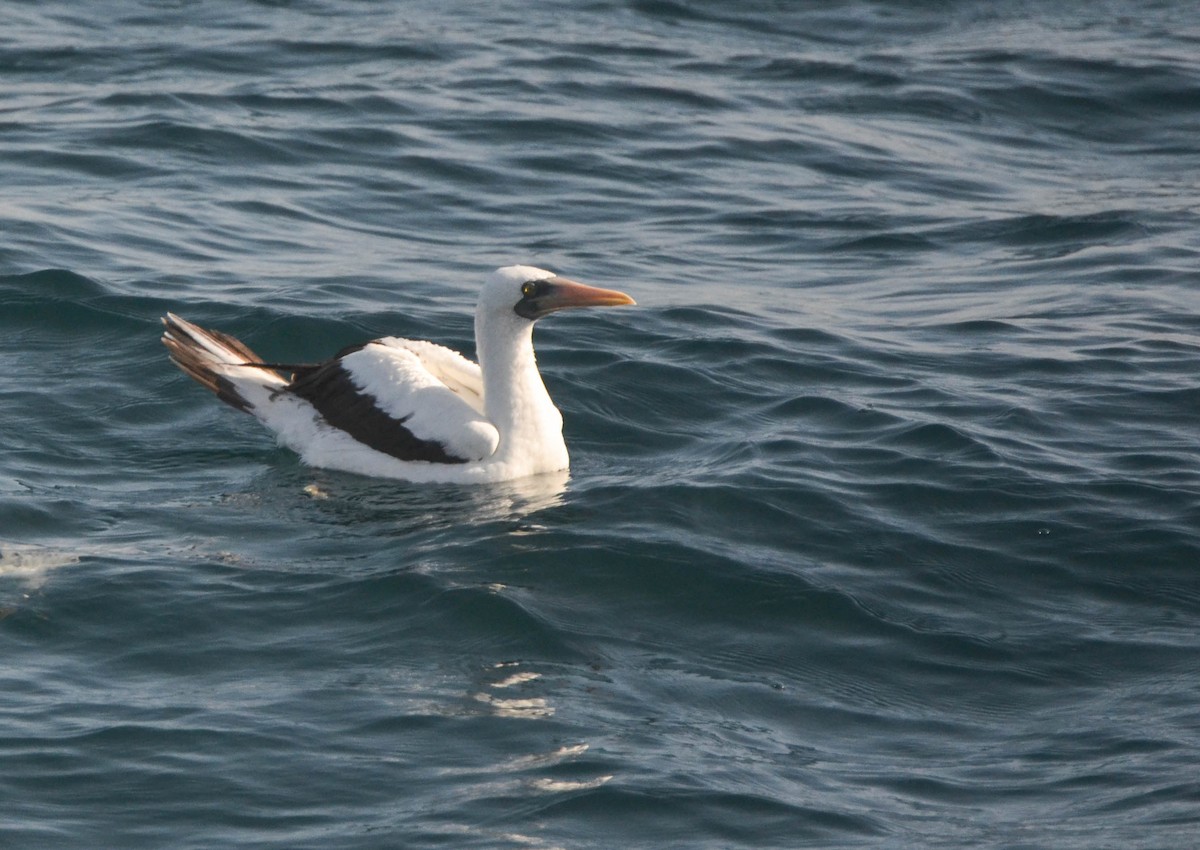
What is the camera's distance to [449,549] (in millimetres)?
8477

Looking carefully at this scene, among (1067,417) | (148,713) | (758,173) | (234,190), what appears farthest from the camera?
(758,173)

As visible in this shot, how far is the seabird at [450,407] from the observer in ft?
31.5

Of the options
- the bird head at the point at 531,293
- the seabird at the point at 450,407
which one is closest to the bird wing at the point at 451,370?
the seabird at the point at 450,407

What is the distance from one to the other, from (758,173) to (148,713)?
35.7 ft

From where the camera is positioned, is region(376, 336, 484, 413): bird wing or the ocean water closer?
the ocean water

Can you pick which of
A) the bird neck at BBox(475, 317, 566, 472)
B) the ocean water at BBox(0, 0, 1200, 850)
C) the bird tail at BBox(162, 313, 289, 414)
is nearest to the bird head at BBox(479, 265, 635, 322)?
the bird neck at BBox(475, 317, 566, 472)

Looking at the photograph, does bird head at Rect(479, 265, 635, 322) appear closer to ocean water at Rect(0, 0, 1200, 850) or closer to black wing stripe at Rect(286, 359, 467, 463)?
black wing stripe at Rect(286, 359, 467, 463)

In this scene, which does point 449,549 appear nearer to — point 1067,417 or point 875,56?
point 1067,417

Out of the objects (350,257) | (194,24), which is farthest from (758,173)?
(194,24)

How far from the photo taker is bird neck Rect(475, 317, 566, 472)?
31.6 feet

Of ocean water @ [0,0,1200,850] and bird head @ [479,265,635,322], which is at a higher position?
bird head @ [479,265,635,322]

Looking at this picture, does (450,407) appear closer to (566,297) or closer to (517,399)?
(517,399)

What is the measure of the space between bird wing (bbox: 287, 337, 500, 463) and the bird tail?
384 millimetres

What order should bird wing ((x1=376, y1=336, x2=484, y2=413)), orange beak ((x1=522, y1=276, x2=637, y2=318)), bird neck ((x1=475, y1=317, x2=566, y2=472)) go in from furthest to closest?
bird wing ((x1=376, y1=336, x2=484, y2=413))
bird neck ((x1=475, y1=317, x2=566, y2=472))
orange beak ((x1=522, y1=276, x2=637, y2=318))
